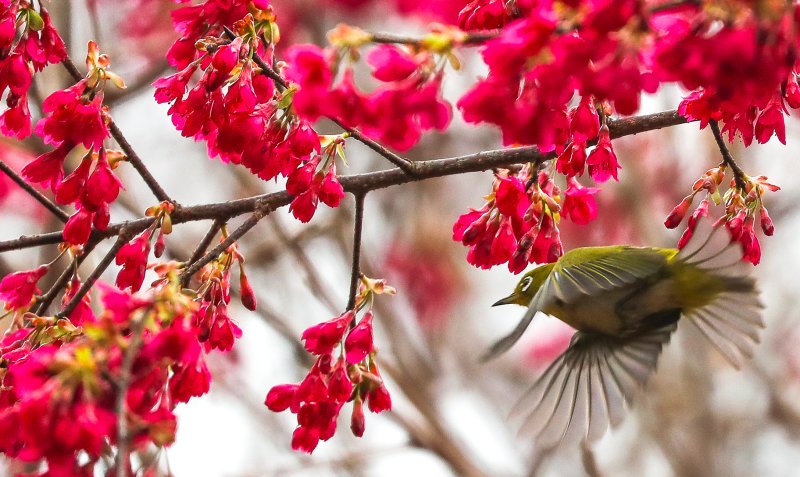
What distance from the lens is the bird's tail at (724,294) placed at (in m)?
2.49

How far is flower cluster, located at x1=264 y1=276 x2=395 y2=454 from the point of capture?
2.26 metres

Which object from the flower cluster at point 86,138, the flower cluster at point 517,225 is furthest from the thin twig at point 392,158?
the flower cluster at point 86,138

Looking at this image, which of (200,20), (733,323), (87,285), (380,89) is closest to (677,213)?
(733,323)

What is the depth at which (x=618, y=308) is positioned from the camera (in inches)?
113

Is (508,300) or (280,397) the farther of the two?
(508,300)

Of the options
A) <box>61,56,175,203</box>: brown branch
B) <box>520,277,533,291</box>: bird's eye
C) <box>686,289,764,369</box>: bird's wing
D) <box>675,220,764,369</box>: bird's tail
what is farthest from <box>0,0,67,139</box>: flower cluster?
<box>686,289,764,369</box>: bird's wing

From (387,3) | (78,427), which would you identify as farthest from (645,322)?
(387,3)

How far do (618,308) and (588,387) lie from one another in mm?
261

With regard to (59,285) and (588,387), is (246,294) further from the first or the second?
(588,387)

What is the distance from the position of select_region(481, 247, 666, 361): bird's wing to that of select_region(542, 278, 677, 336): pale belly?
0.06m

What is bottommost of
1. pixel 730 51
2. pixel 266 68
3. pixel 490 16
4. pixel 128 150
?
pixel 128 150

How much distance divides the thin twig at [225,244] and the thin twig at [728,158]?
109 centimetres

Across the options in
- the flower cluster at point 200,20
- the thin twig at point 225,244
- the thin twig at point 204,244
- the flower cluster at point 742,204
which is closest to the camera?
the thin twig at point 225,244

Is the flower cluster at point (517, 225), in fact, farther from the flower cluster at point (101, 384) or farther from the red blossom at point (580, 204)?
the flower cluster at point (101, 384)
